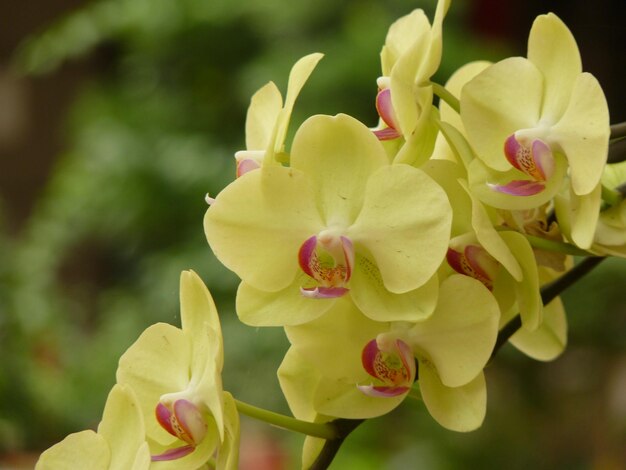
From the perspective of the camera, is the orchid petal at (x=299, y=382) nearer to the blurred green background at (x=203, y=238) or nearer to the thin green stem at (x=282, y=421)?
the thin green stem at (x=282, y=421)

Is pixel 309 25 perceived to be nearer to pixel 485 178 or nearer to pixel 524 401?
pixel 524 401

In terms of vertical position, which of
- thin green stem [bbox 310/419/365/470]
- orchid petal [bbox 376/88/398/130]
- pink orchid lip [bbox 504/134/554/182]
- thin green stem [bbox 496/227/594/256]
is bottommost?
thin green stem [bbox 310/419/365/470]

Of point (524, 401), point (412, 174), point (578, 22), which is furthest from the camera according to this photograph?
point (578, 22)

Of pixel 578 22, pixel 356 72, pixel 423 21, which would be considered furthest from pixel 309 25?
pixel 423 21

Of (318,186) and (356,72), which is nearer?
(318,186)

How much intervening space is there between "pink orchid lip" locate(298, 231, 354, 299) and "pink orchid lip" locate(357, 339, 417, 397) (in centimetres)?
2

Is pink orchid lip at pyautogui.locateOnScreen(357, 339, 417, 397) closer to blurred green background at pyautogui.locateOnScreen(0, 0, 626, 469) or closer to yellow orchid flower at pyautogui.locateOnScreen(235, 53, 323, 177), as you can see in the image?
yellow orchid flower at pyautogui.locateOnScreen(235, 53, 323, 177)

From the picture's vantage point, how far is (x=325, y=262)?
32 centimetres

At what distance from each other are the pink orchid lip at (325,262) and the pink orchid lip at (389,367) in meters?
0.02

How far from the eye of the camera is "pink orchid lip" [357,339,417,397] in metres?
0.31

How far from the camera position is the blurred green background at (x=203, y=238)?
1697 millimetres

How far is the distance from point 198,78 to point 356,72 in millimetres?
560

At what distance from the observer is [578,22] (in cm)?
248

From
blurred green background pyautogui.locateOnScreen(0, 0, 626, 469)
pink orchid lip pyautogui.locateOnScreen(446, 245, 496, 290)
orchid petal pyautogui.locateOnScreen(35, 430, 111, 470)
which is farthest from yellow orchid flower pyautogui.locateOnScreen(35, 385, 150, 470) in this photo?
blurred green background pyautogui.locateOnScreen(0, 0, 626, 469)
